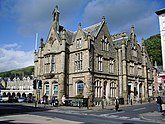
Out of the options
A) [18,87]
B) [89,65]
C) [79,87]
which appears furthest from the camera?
[18,87]

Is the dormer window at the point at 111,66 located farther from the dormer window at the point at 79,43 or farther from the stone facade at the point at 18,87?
the stone facade at the point at 18,87

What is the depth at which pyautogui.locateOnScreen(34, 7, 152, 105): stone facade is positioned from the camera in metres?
32.9

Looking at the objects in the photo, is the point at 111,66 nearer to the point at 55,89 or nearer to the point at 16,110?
the point at 55,89

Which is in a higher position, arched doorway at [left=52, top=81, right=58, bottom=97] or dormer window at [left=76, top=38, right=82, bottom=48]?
dormer window at [left=76, top=38, right=82, bottom=48]

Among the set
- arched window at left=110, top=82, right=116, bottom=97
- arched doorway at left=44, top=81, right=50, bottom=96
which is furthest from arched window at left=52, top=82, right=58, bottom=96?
arched window at left=110, top=82, right=116, bottom=97

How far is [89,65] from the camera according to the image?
31891 millimetres

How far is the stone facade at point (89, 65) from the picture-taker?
108 feet

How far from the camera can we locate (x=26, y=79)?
9969 centimetres

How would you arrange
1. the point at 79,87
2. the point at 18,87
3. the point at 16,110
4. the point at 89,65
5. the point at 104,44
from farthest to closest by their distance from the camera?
the point at 18,87 < the point at 104,44 < the point at 79,87 < the point at 89,65 < the point at 16,110

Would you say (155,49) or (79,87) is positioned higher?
(155,49)

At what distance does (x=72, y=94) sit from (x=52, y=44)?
10.8 metres

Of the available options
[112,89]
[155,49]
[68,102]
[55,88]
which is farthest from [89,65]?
[155,49]

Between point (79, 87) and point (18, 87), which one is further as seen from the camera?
point (18, 87)

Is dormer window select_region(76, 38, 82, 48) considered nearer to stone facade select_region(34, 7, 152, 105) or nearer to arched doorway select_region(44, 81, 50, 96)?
stone facade select_region(34, 7, 152, 105)
